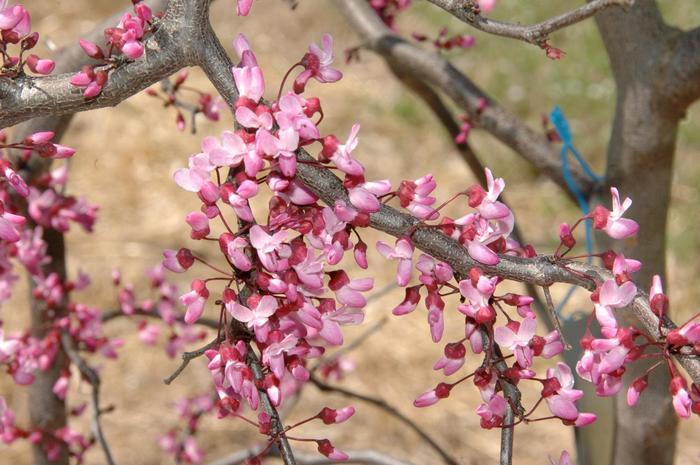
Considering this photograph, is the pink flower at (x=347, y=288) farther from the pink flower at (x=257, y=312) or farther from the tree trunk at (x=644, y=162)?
the tree trunk at (x=644, y=162)

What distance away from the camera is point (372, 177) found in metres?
3.70

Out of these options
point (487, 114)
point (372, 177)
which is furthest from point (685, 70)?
point (372, 177)

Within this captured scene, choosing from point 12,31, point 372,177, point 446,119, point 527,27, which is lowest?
point 372,177

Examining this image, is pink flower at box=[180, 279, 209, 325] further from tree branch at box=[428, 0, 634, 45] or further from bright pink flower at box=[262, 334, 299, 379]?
tree branch at box=[428, 0, 634, 45]

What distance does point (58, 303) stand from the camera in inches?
60.2

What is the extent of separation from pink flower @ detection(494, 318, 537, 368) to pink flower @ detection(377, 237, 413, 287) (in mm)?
95

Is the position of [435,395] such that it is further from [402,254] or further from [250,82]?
[250,82]

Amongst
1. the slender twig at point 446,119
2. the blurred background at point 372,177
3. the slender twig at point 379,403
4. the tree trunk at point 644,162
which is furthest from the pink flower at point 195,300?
the blurred background at point 372,177

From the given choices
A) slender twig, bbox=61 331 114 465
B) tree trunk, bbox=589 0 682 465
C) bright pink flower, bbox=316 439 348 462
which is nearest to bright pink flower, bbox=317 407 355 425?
bright pink flower, bbox=316 439 348 462

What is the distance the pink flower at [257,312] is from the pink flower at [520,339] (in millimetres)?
203

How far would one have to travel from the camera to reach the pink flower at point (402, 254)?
81 cm

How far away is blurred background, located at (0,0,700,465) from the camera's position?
2812mm

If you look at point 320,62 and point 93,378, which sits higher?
point 320,62

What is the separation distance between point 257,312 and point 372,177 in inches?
116
